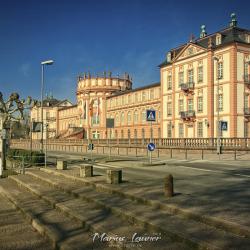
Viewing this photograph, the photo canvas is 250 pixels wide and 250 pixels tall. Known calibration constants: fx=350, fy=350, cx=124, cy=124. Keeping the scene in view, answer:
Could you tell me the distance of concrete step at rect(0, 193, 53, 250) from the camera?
7160mm

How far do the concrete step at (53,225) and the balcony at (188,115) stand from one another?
3840 centimetres

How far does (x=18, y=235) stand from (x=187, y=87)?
146 feet

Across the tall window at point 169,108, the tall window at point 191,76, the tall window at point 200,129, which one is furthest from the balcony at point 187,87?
the tall window at point 200,129

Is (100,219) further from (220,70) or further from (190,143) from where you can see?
(220,70)

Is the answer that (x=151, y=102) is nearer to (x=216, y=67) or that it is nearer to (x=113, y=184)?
(x=216, y=67)

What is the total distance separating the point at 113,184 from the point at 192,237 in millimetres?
6810

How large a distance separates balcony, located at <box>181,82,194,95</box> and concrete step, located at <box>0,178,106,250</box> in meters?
39.7

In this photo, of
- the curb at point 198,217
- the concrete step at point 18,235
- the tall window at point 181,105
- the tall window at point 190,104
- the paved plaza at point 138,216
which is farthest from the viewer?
the tall window at point 181,105

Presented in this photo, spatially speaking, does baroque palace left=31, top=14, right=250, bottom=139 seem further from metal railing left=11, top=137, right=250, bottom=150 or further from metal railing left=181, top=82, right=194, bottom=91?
metal railing left=11, top=137, right=250, bottom=150

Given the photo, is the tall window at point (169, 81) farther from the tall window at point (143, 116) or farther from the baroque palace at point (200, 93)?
the tall window at point (143, 116)

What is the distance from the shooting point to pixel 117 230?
7227 millimetres

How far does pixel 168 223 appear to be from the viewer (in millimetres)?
7066

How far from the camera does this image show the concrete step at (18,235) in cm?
716

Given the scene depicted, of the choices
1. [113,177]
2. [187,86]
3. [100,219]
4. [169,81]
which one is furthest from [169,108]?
[100,219]
